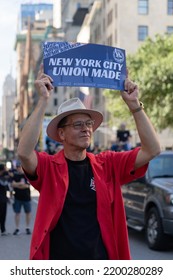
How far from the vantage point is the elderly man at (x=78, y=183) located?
3.88 meters

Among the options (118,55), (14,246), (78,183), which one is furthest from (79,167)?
(14,246)

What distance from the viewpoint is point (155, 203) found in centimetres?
1126

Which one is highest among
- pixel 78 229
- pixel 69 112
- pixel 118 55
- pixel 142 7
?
pixel 142 7

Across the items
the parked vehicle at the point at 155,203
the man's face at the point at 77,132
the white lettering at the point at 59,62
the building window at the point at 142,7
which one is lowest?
the parked vehicle at the point at 155,203

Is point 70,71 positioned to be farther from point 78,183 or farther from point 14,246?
point 14,246

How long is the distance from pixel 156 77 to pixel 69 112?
131 ft

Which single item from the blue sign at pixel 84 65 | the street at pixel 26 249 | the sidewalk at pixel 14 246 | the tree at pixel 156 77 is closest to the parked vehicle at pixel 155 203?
the street at pixel 26 249

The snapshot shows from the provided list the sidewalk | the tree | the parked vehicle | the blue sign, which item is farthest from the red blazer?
the tree

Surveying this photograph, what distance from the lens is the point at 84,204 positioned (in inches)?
155

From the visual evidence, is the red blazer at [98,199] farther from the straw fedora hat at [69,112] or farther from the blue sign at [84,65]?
the blue sign at [84,65]

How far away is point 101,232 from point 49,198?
388mm
